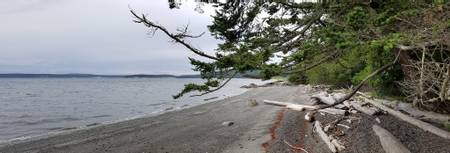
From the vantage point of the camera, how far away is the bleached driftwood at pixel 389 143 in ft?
34.7

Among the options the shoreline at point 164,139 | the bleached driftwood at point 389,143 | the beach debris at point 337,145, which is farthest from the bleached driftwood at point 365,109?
the beach debris at point 337,145

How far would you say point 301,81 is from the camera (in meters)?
77.4

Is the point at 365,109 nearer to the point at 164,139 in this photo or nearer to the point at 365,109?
the point at 365,109

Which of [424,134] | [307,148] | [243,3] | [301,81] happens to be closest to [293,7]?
[243,3]

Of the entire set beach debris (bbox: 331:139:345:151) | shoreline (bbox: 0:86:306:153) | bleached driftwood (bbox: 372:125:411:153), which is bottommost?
shoreline (bbox: 0:86:306:153)

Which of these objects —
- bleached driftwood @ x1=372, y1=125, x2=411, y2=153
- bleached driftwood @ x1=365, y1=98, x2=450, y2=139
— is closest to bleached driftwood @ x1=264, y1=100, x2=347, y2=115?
bleached driftwood @ x1=365, y1=98, x2=450, y2=139

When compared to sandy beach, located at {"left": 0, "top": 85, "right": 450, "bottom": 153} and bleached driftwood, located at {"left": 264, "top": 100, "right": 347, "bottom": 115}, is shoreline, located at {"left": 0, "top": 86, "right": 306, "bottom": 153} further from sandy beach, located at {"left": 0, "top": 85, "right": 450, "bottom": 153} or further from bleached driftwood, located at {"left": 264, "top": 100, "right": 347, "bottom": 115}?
bleached driftwood, located at {"left": 264, "top": 100, "right": 347, "bottom": 115}

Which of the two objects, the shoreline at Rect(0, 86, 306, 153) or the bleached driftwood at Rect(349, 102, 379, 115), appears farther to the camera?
the bleached driftwood at Rect(349, 102, 379, 115)

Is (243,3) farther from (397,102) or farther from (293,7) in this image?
(397,102)

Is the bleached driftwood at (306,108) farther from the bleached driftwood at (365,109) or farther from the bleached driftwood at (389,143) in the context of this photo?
the bleached driftwood at (389,143)

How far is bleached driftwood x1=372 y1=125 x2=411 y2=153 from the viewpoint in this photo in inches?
416

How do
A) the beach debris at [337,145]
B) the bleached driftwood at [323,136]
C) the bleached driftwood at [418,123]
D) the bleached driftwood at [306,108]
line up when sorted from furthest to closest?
the bleached driftwood at [306,108] < the bleached driftwood at [323,136] < the beach debris at [337,145] < the bleached driftwood at [418,123]

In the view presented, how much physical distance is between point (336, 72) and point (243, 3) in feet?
101

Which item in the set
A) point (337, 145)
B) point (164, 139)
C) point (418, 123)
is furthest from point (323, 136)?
point (164, 139)
